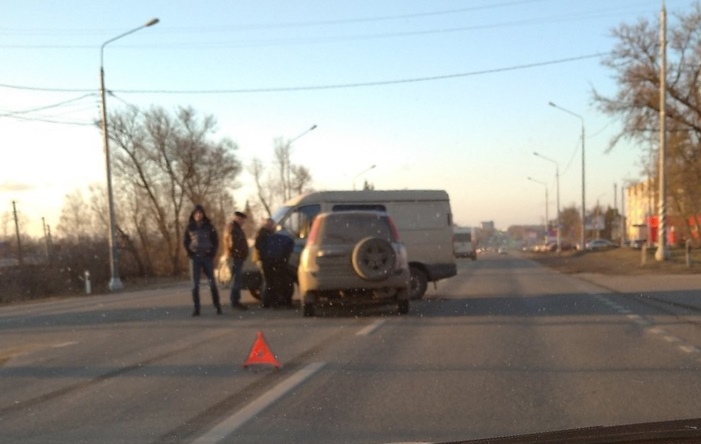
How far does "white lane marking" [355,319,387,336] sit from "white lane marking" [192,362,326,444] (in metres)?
2.75

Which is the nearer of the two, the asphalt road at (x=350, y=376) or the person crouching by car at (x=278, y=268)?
the asphalt road at (x=350, y=376)

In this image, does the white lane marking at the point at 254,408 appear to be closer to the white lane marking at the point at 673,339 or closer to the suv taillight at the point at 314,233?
the white lane marking at the point at 673,339

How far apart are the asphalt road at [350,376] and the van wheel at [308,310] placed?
327 mm

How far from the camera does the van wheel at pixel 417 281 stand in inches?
650

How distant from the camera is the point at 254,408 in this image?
639 cm

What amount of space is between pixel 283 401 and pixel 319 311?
26.7ft

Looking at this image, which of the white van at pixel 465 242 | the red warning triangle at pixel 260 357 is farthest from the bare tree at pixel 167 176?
the red warning triangle at pixel 260 357

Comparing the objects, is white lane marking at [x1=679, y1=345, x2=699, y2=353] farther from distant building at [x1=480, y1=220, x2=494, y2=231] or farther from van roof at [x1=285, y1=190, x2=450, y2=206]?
distant building at [x1=480, y1=220, x2=494, y2=231]

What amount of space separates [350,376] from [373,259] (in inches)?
209

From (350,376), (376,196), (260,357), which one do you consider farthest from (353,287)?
(350,376)

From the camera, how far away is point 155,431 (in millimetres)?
5715

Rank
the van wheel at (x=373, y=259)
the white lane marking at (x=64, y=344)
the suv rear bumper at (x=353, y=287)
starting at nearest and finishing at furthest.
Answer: the white lane marking at (x=64, y=344)
the van wheel at (x=373, y=259)
the suv rear bumper at (x=353, y=287)

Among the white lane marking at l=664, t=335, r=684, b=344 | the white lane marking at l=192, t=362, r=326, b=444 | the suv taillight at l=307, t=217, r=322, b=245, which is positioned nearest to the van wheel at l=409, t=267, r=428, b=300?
the suv taillight at l=307, t=217, r=322, b=245

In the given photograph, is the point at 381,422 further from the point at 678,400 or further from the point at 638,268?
the point at 638,268
